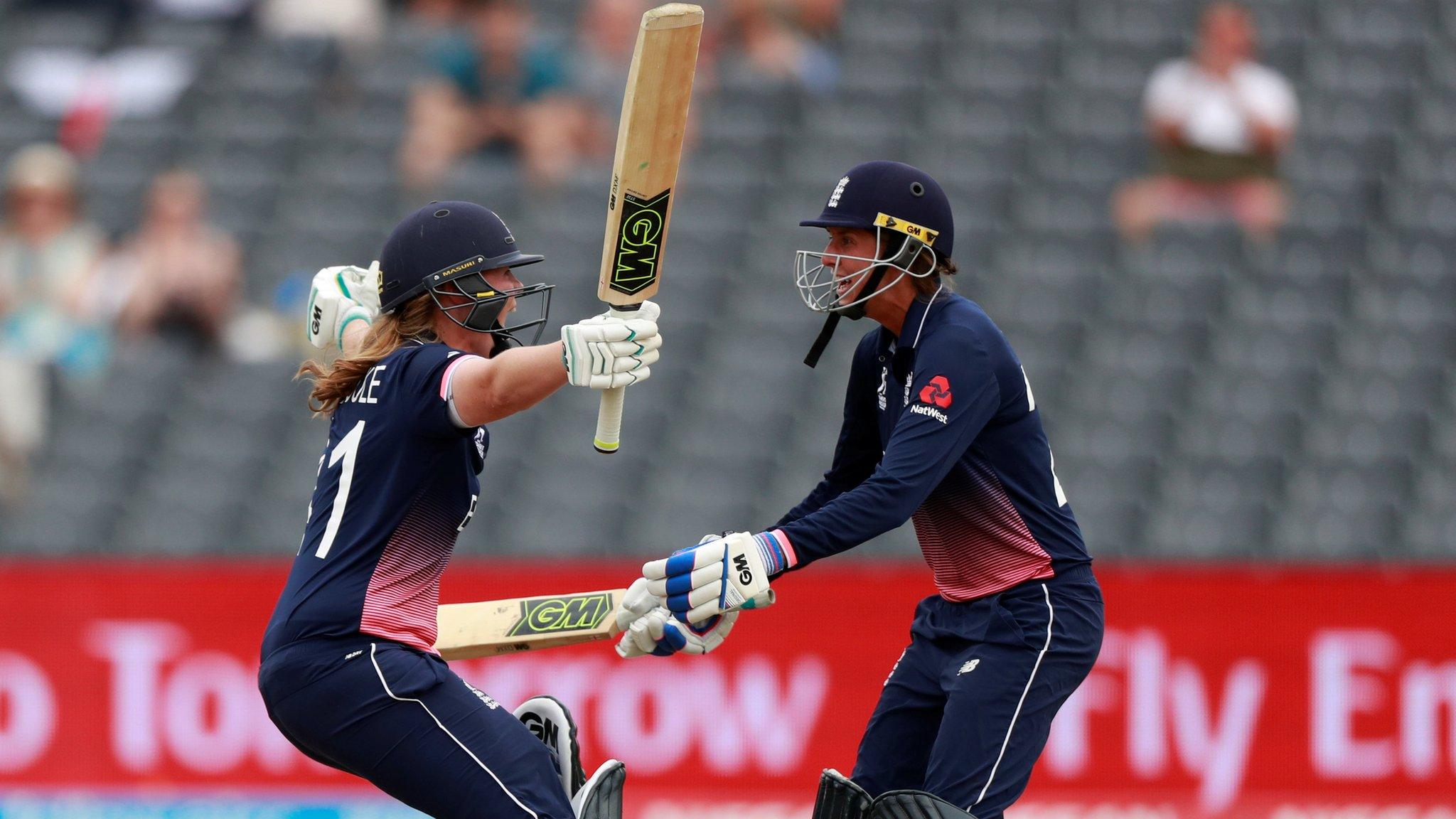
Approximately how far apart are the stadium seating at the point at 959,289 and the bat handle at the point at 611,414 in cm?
485

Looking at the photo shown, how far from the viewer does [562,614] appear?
569 centimetres

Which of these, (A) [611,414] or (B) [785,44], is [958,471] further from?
(B) [785,44]

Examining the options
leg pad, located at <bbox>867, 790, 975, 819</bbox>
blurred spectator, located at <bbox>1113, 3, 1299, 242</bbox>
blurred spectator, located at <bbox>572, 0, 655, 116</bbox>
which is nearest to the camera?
leg pad, located at <bbox>867, 790, 975, 819</bbox>

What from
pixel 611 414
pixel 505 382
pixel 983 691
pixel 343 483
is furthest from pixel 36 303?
pixel 983 691

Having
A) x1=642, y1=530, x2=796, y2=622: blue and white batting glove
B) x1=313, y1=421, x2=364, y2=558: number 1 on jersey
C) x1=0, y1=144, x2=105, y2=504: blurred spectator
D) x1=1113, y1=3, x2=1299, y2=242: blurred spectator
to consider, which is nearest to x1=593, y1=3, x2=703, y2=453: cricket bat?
x1=642, y1=530, x2=796, y2=622: blue and white batting glove

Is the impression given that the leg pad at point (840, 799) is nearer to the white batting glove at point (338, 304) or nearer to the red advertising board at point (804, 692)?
the white batting glove at point (338, 304)

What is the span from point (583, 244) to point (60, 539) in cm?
337

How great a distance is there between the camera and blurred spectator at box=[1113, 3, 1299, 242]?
11062mm

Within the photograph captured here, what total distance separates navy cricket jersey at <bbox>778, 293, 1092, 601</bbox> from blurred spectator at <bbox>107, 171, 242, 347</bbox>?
6551 millimetres

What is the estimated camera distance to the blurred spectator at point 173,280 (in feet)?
36.7

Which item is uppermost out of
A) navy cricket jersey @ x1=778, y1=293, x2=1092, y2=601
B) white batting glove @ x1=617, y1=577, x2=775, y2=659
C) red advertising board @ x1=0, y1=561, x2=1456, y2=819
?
navy cricket jersey @ x1=778, y1=293, x2=1092, y2=601

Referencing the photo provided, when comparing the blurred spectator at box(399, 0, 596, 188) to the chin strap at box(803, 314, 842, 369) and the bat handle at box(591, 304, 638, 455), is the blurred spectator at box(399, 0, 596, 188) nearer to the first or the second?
the chin strap at box(803, 314, 842, 369)

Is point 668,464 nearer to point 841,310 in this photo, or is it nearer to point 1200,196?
point 1200,196

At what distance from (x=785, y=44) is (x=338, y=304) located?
6.60 m
